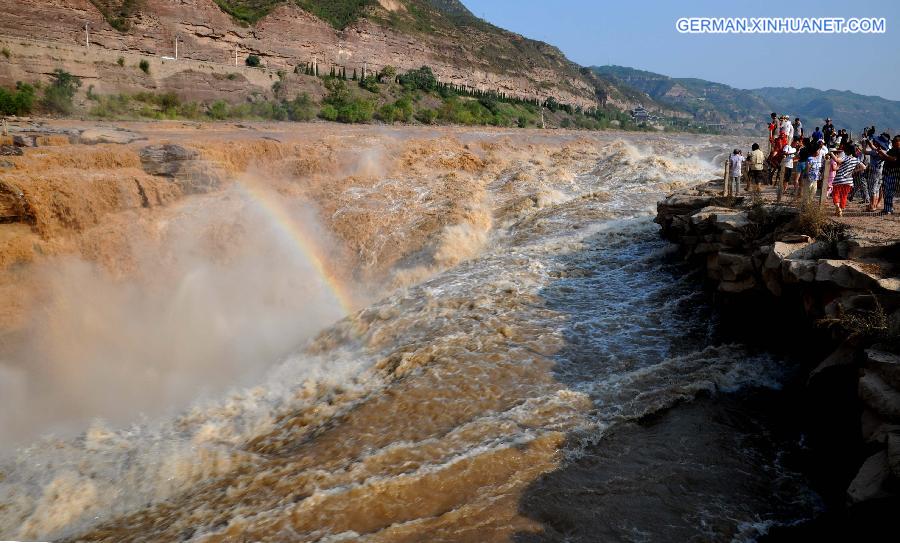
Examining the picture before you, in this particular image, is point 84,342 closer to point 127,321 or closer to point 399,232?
point 127,321

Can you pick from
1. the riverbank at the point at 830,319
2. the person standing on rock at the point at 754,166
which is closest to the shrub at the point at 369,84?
the person standing on rock at the point at 754,166

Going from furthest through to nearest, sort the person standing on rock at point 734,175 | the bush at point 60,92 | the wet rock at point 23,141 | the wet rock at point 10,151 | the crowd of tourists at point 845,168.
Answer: the bush at point 60,92 → the wet rock at point 23,141 → the wet rock at point 10,151 → the person standing on rock at point 734,175 → the crowd of tourists at point 845,168

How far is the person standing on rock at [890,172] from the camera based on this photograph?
8133mm

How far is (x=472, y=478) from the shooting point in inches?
203

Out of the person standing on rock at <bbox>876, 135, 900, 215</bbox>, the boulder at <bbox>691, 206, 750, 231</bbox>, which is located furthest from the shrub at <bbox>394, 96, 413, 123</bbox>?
the person standing on rock at <bbox>876, 135, 900, 215</bbox>

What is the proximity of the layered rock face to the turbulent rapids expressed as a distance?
1977 centimetres

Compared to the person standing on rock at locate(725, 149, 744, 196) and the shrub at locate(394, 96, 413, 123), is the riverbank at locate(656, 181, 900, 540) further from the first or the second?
the shrub at locate(394, 96, 413, 123)

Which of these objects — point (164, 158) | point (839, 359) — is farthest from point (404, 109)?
point (839, 359)

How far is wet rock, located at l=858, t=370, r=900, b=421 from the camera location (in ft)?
14.3

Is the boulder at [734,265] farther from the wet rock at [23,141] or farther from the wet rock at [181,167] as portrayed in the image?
the wet rock at [23,141]

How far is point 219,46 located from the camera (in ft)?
152

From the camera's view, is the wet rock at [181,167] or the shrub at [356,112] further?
the shrub at [356,112]

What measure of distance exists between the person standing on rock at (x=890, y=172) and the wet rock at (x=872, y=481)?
5342mm

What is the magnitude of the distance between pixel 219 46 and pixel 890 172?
4734 cm
